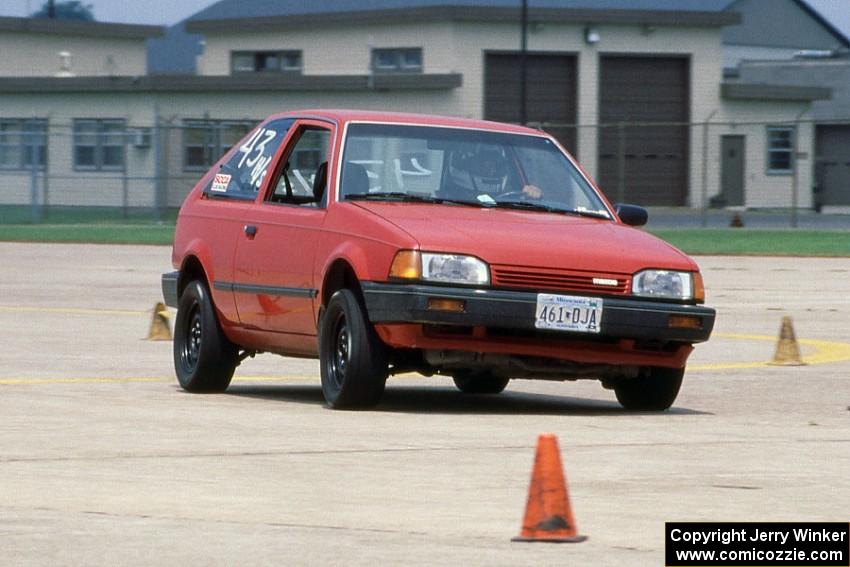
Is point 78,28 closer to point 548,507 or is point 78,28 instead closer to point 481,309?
point 481,309

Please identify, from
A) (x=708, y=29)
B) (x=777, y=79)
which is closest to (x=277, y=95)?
(x=708, y=29)

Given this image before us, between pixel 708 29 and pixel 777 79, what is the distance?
1165 cm

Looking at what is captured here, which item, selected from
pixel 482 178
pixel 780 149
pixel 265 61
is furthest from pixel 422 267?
pixel 265 61

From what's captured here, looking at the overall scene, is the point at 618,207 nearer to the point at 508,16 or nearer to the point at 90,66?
the point at 508,16

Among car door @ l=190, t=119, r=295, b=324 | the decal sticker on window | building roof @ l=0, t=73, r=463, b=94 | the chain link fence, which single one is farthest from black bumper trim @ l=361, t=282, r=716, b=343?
building roof @ l=0, t=73, r=463, b=94

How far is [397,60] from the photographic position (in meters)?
60.3

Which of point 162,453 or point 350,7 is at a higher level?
point 350,7

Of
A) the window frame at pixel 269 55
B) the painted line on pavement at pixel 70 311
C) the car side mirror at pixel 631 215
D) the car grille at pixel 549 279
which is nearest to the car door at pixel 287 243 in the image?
the car grille at pixel 549 279

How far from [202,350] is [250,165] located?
1186 millimetres

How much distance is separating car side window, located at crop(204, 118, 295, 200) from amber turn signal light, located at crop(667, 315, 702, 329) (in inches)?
111

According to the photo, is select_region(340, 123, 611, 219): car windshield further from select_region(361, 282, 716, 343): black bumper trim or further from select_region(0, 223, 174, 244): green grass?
select_region(0, 223, 174, 244): green grass

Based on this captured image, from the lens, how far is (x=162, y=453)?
8.94 metres

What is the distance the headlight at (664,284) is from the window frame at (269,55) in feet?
169

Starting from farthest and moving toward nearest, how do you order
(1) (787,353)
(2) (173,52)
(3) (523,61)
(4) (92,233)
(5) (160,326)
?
(2) (173,52) → (3) (523,61) → (4) (92,233) → (5) (160,326) → (1) (787,353)
